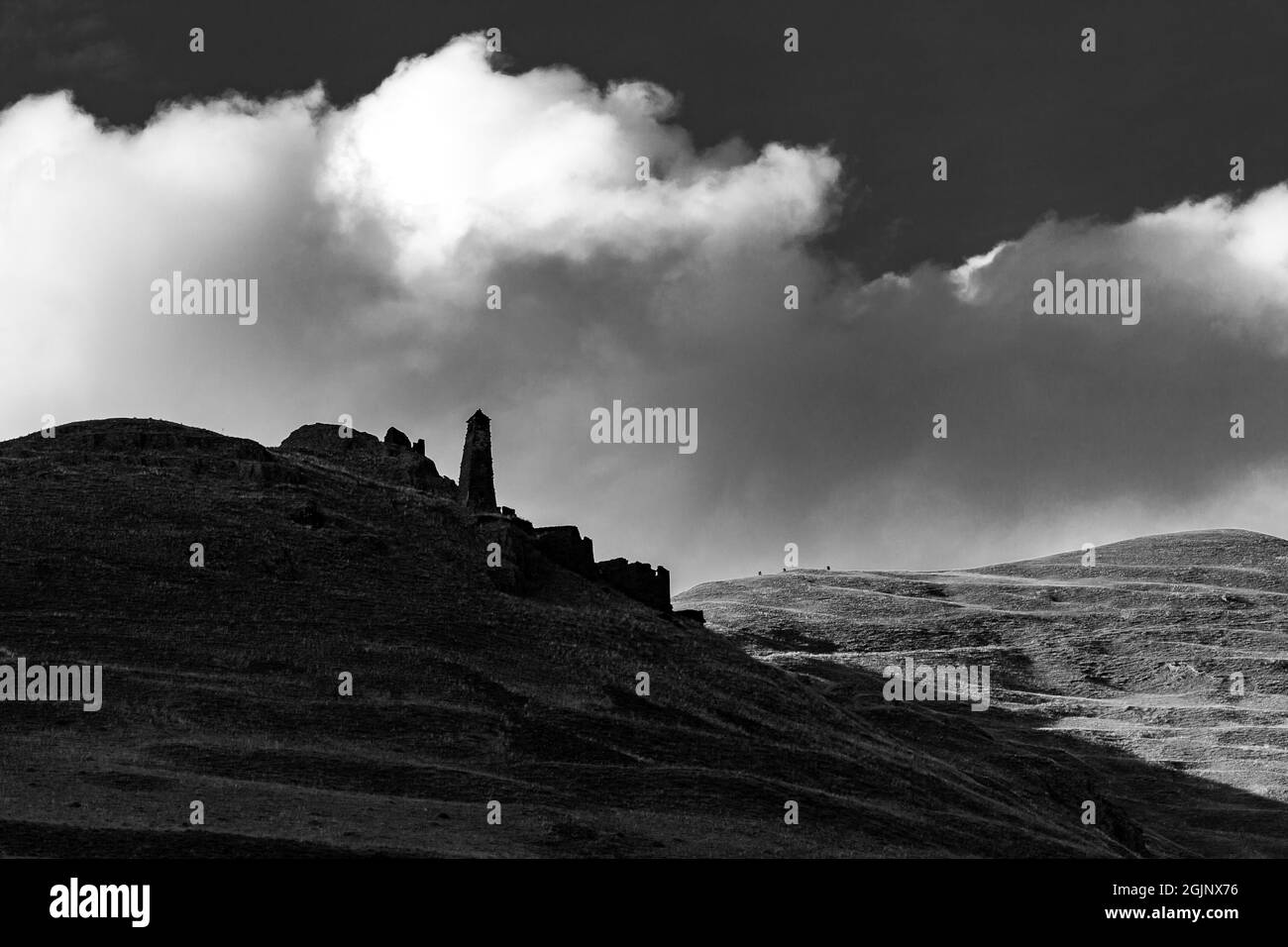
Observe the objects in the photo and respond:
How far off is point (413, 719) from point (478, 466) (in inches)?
1765

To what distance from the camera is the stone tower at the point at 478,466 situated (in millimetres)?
125125

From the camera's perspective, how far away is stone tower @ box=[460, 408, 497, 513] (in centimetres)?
12512

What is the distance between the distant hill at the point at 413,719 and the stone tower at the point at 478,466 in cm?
238

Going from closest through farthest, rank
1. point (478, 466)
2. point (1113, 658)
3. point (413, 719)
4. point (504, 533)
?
point (413, 719), point (504, 533), point (478, 466), point (1113, 658)

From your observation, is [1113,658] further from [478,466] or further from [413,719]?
[413,719]

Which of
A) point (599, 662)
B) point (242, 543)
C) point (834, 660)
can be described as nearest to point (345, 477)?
point (242, 543)

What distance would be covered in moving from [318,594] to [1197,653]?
10062 cm

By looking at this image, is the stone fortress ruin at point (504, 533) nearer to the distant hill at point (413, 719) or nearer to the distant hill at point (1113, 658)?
the distant hill at point (413, 719)

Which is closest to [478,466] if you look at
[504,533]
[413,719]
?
[504,533]

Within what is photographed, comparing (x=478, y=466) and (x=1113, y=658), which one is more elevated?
(x=478, y=466)

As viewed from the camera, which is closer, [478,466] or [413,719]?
[413,719]

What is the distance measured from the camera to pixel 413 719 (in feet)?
273

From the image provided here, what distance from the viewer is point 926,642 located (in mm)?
172125

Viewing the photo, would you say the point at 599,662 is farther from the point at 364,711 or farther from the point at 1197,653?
the point at 1197,653
